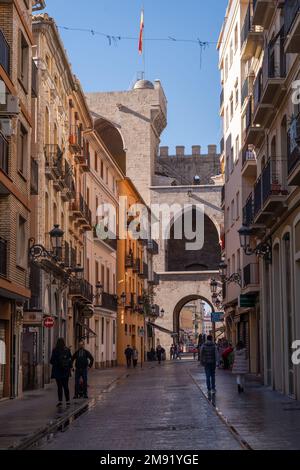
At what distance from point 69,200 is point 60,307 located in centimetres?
531

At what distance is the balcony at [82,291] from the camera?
4015 cm

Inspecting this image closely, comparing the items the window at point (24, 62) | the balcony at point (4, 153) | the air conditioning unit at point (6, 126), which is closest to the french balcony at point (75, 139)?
the window at point (24, 62)

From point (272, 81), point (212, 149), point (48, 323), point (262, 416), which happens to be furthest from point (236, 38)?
point (212, 149)

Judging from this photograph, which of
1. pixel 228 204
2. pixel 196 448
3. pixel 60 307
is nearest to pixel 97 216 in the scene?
pixel 228 204

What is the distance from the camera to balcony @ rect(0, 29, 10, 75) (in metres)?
22.3

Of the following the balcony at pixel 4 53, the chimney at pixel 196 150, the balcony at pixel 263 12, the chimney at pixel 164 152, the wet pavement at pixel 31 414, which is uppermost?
the chimney at pixel 196 150

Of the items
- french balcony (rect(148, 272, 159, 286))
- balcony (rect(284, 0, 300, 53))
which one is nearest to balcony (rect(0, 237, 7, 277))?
balcony (rect(284, 0, 300, 53))

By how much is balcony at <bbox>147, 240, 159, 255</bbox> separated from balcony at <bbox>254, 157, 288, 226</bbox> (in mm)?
49302

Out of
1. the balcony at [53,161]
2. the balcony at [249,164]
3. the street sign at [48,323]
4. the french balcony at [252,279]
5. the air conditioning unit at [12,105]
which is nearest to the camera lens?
the air conditioning unit at [12,105]

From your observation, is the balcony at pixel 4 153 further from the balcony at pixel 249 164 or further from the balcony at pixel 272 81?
the balcony at pixel 249 164

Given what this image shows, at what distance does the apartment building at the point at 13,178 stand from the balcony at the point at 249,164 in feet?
36.3
